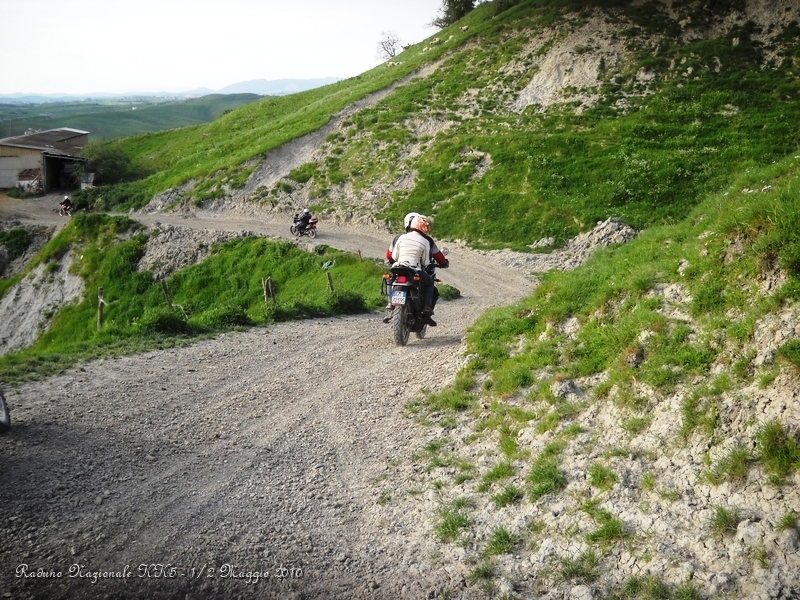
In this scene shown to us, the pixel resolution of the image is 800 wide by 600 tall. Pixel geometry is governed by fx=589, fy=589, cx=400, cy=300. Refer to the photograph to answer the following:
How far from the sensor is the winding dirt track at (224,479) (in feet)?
19.4

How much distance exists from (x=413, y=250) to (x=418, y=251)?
0.12 meters

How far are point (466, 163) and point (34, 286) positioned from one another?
3359 centimetres

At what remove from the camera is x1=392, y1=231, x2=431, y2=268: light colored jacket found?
1389cm

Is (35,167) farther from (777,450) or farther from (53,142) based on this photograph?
(777,450)

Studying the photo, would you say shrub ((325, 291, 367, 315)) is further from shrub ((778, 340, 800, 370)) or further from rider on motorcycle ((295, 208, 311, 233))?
rider on motorcycle ((295, 208, 311, 233))

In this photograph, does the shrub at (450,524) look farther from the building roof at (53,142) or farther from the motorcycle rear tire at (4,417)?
the building roof at (53,142)

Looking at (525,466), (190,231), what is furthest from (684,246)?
(190,231)

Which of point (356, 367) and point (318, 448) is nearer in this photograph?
point (318, 448)

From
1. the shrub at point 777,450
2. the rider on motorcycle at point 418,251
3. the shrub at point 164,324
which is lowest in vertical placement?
the shrub at point 164,324

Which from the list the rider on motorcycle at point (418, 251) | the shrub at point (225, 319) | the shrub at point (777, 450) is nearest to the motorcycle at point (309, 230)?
the shrub at point (225, 319)

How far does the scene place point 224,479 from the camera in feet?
25.8

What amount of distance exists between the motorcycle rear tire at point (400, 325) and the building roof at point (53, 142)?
228ft

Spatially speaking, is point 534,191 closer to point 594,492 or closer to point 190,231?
point 190,231

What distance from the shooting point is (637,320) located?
28.1ft
